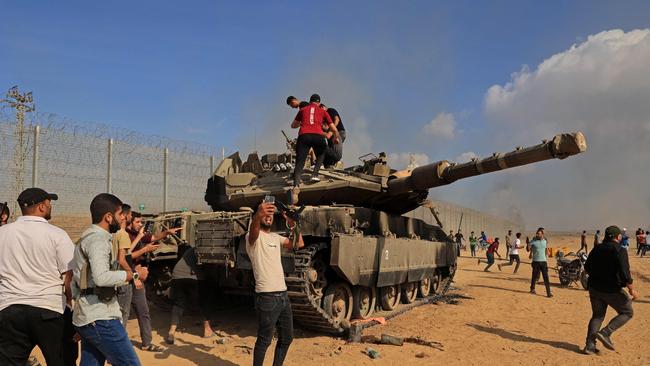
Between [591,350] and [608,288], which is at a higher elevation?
[608,288]

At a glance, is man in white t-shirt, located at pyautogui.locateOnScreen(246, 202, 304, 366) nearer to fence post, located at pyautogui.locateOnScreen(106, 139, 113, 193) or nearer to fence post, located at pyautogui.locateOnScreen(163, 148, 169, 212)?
fence post, located at pyautogui.locateOnScreen(106, 139, 113, 193)

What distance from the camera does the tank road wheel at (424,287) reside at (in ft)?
38.6

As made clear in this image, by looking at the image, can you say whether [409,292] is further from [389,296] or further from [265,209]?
[265,209]

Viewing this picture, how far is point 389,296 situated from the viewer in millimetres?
10188

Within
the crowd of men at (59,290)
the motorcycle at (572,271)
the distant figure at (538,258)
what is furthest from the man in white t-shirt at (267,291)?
the motorcycle at (572,271)

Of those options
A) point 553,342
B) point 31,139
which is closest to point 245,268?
point 553,342

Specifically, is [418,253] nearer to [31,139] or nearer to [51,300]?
[51,300]

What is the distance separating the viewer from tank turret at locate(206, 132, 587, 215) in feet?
27.6

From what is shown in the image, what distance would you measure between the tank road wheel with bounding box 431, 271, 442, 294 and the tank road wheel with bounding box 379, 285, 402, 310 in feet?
7.79

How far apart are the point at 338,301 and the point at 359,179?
2.40 meters

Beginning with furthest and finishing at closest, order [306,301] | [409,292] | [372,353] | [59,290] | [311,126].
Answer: [409,292] → [311,126] → [306,301] → [372,353] → [59,290]

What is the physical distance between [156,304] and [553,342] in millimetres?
7188

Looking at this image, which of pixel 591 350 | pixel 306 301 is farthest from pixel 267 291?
pixel 591 350

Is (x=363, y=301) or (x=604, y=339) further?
(x=363, y=301)
